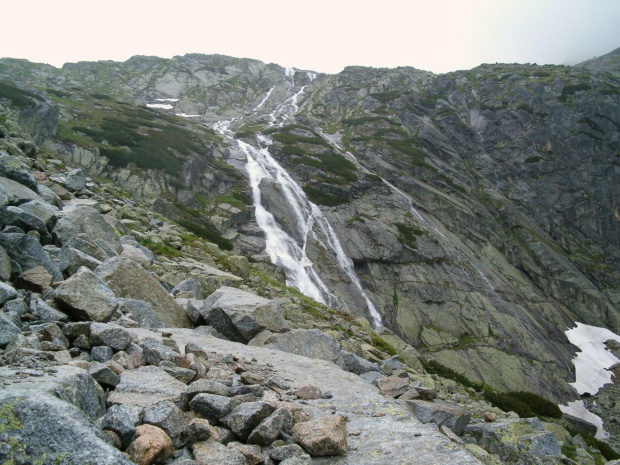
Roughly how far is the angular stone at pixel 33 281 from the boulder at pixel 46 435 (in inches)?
192

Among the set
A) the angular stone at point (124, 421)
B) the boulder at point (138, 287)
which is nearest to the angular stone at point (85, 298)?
the boulder at point (138, 287)

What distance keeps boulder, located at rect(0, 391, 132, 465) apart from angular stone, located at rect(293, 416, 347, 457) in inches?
70.0

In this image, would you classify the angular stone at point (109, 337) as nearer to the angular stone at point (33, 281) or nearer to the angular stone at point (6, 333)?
the angular stone at point (6, 333)

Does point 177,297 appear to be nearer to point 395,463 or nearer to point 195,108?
point 395,463

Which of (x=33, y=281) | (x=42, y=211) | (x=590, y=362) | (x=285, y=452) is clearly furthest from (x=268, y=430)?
(x=590, y=362)

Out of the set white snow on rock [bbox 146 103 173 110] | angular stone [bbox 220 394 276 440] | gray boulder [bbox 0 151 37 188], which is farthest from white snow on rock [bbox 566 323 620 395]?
white snow on rock [bbox 146 103 173 110]

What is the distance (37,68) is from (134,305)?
14532 centimetres

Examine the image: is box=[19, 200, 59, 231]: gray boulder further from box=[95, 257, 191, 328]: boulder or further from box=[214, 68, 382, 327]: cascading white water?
box=[214, 68, 382, 327]: cascading white water

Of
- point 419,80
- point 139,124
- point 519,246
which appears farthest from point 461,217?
point 419,80

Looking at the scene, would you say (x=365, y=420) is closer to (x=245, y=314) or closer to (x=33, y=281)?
(x=245, y=314)

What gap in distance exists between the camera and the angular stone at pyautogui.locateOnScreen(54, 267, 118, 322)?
661 cm

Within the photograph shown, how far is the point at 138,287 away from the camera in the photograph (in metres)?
9.73

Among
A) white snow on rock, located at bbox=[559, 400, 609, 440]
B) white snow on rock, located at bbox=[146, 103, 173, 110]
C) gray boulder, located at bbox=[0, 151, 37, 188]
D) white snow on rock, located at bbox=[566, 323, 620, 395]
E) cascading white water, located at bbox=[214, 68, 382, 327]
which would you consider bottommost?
white snow on rock, located at bbox=[559, 400, 609, 440]

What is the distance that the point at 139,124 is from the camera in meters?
58.9
